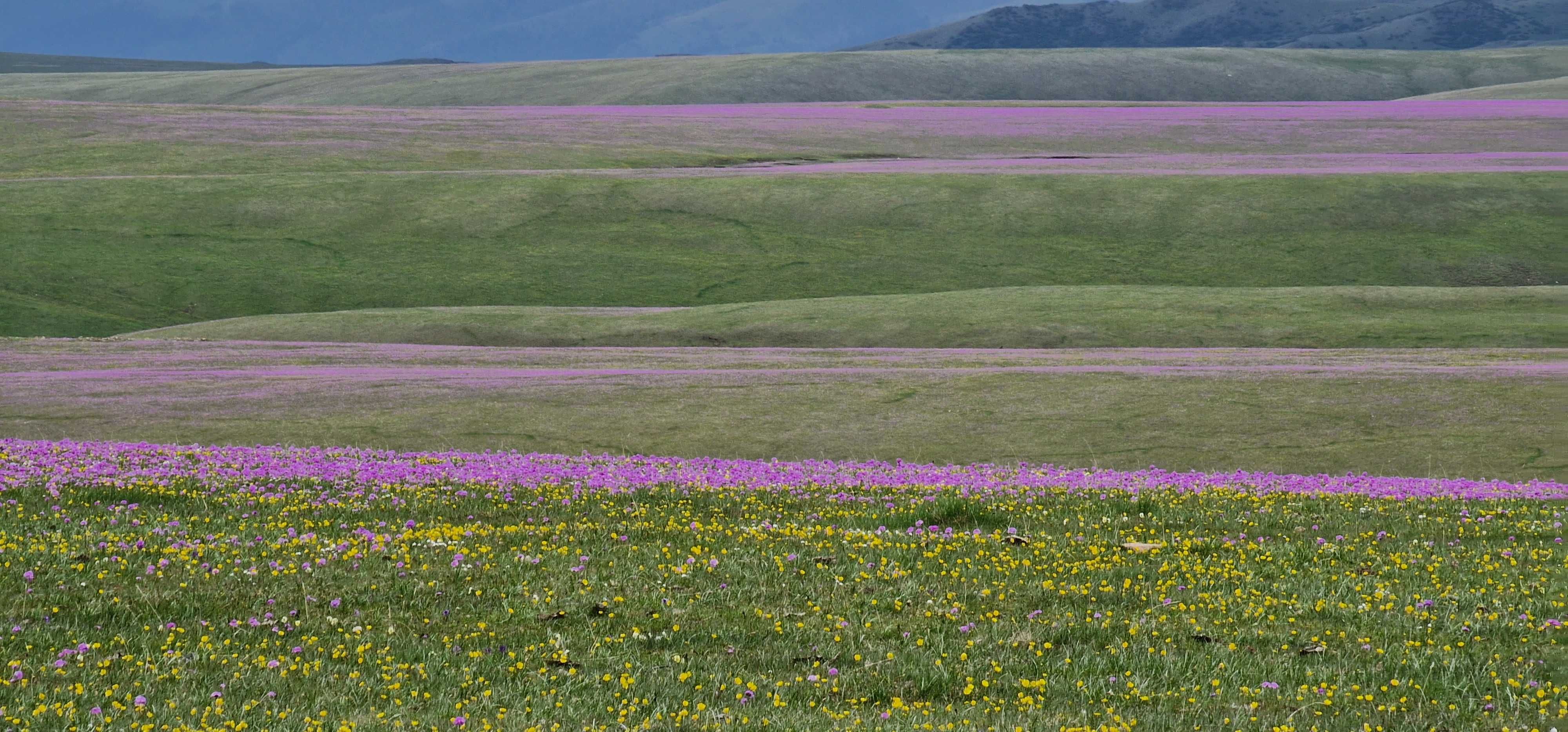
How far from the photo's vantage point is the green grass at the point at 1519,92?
172250mm

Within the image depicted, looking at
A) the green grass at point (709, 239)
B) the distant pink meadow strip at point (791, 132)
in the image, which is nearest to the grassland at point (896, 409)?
the green grass at point (709, 239)

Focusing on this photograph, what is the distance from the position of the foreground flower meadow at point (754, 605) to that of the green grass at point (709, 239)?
5081 centimetres

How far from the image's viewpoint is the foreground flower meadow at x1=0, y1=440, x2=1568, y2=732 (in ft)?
32.4

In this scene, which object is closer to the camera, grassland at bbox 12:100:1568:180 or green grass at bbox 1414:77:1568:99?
grassland at bbox 12:100:1568:180

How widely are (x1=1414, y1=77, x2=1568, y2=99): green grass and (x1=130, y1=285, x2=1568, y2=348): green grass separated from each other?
12796cm

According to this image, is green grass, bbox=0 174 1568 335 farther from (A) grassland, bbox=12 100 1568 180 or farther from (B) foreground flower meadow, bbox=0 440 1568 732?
(B) foreground flower meadow, bbox=0 440 1568 732

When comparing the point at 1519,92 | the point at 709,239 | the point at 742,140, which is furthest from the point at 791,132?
the point at 1519,92

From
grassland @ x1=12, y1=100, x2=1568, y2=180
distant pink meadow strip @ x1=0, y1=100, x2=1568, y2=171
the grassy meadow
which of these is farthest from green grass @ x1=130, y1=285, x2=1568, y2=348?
distant pink meadow strip @ x1=0, y1=100, x2=1568, y2=171

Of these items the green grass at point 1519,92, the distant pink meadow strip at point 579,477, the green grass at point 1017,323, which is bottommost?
the green grass at point 1017,323

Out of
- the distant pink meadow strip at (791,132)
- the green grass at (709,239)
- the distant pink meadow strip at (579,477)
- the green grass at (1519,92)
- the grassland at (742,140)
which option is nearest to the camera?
the distant pink meadow strip at (579,477)

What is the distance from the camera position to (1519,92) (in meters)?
180

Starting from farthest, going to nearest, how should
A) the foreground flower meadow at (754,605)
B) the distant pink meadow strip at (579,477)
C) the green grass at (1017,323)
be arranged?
the green grass at (1017,323), the distant pink meadow strip at (579,477), the foreground flower meadow at (754,605)

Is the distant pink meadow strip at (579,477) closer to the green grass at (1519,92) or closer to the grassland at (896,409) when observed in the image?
the grassland at (896,409)

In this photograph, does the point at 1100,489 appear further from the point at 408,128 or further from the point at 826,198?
the point at 408,128
